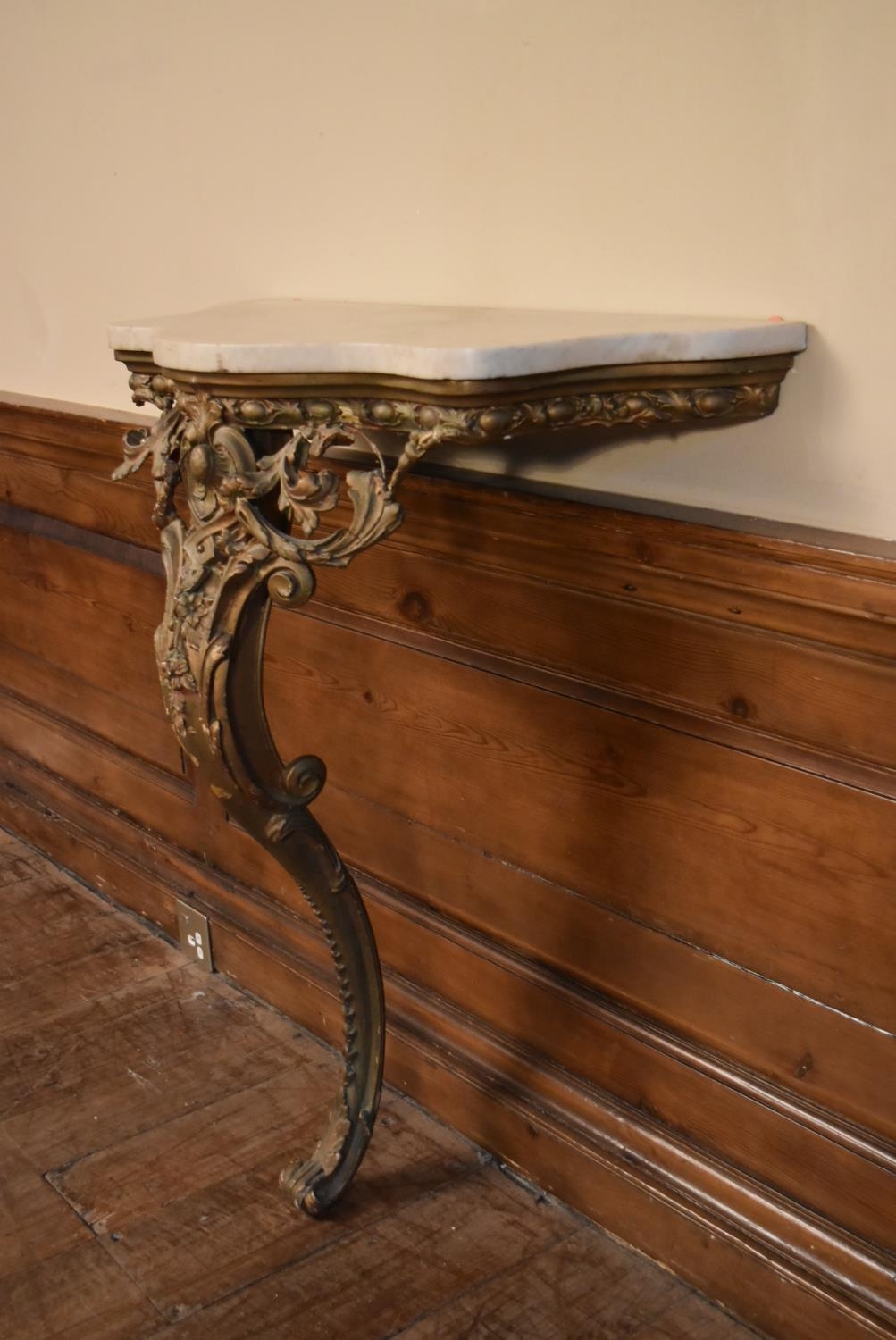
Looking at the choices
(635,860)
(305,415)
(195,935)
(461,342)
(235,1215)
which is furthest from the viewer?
(195,935)

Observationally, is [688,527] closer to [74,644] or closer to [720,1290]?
[720,1290]

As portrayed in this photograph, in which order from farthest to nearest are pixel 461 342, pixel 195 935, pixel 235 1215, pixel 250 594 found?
pixel 195 935
pixel 235 1215
pixel 250 594
pixel 461 342

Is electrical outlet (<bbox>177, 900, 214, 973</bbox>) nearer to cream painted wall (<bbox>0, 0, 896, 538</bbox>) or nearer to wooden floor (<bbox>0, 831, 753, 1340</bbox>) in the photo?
wooden floor (<bbox>0, 831, 753, 1340</bbox>)

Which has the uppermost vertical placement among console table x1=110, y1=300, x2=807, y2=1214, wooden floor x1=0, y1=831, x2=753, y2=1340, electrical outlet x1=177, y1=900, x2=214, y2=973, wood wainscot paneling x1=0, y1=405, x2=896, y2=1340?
console table x1=110, y1=300, x2=807, y2=1214

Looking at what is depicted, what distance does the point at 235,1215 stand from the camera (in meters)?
1.76

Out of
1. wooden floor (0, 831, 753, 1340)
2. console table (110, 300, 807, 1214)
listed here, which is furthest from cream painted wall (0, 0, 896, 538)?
wooden floor (0, 831, 753, 1340)

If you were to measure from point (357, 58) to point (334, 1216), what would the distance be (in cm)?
142

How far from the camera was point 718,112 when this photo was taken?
131 cm

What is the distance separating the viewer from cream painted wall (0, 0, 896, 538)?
4.14ft

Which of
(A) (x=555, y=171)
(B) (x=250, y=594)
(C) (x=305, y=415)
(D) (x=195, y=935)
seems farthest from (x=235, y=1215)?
(A) (x=555, y=171)

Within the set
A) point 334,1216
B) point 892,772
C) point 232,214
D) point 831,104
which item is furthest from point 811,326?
point 334,1216

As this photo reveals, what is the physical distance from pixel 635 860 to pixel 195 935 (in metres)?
1.02

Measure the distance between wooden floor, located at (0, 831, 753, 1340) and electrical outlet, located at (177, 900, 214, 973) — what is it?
9cm

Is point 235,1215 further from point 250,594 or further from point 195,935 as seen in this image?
point 250,594
